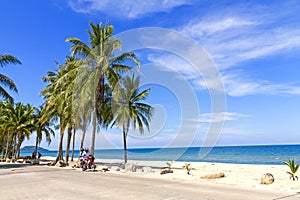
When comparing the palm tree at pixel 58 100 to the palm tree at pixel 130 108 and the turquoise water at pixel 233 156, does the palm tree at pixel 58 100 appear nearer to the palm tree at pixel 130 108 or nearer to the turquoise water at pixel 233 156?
the palm tree at pixel 130 108

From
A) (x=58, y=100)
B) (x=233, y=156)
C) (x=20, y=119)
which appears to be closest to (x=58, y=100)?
(x=58, y=100)

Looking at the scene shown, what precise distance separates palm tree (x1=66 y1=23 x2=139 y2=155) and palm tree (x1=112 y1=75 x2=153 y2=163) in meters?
1.91

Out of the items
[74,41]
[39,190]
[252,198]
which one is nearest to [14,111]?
[74,41]

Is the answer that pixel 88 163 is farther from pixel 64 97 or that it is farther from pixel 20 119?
pixel 20 119

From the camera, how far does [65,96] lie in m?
24.8

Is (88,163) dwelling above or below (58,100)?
below

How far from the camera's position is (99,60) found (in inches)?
851

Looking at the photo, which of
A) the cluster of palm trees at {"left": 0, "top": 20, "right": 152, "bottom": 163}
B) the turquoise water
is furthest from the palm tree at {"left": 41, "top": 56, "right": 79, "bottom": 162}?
the turquoise water

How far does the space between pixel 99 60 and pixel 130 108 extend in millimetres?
5765

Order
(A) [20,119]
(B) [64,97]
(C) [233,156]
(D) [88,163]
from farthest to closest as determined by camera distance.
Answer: (C) [233,156] → (A) [20,119] → (B) [64,97] → (D) [88,163]

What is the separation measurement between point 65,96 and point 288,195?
2048cm

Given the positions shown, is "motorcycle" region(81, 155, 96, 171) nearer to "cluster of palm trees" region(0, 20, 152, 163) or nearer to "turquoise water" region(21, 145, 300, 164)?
"cluster of palm trees" region(0, 20, 152, 163)

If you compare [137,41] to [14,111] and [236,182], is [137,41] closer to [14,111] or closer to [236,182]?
[236,182]

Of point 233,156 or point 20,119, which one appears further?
point 233,156
